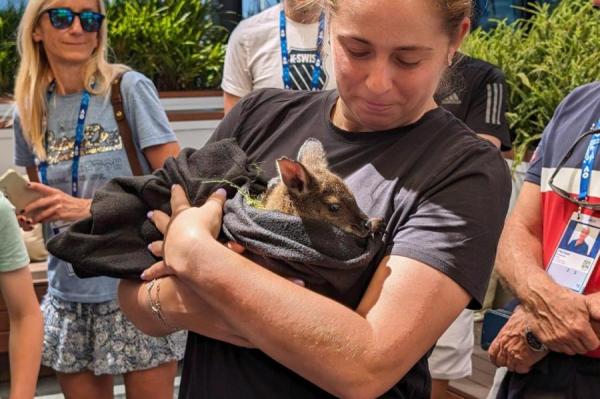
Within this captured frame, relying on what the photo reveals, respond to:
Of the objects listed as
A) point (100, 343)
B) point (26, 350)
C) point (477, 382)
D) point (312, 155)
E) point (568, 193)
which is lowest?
point (477, 382)

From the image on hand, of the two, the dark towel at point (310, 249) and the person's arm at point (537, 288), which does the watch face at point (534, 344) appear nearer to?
the person's arm at point (537, 288)

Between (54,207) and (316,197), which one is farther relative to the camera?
(54,207)

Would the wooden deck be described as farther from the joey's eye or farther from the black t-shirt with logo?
the joey's eye

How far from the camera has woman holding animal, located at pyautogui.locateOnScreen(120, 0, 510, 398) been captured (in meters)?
1.48

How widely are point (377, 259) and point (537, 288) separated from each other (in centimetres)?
127

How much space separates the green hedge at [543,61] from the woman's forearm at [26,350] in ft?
11.9

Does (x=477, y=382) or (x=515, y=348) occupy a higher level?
(x=515, y=348)

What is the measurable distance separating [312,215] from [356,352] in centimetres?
29

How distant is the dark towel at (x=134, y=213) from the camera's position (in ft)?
5.82

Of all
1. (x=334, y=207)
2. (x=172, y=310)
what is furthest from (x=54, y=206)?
(x=334, y=207)

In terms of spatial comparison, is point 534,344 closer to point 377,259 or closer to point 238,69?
point 377,259

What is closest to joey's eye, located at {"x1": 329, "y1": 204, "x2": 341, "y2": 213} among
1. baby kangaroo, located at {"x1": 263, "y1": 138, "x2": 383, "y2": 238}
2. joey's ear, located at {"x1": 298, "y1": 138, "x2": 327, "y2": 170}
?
baby kangaroo, located at {"x1": 263, "y1": 138, "x2": 383, "y2": 238}

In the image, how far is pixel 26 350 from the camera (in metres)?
2.87

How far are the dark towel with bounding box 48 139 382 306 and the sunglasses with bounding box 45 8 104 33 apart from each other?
2025mm
